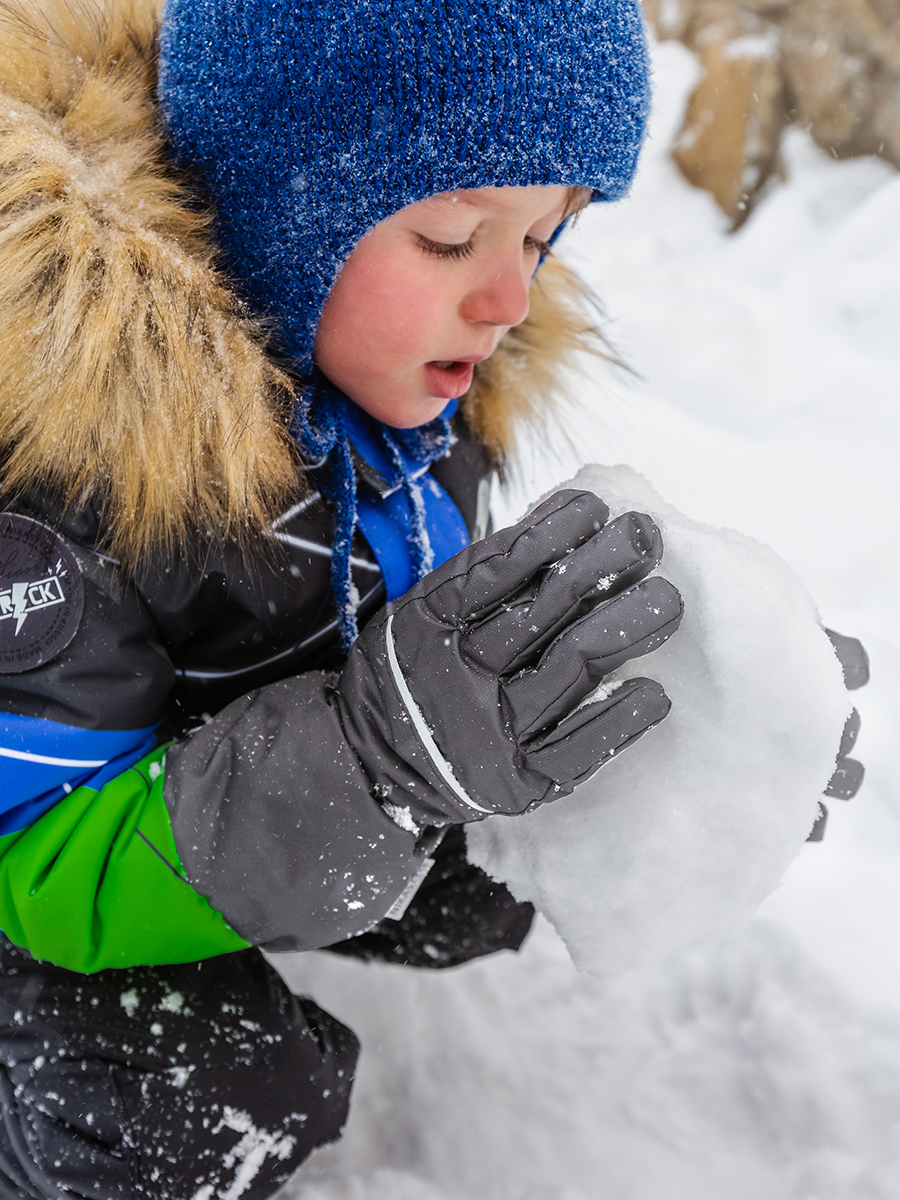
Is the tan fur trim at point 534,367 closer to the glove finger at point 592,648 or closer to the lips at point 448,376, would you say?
the lips at point 448,376

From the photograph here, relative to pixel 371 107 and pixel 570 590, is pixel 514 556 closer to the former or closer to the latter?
pixel 570 590

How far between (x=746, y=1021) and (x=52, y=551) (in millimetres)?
970

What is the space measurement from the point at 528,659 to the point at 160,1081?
565 millimetres

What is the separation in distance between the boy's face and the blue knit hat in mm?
21

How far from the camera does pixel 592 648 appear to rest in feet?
2.52

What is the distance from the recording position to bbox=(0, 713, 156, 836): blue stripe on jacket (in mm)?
827

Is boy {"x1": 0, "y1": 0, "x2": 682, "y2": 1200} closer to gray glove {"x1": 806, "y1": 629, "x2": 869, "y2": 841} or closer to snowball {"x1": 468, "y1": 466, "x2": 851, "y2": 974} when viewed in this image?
snowball {"x1": 468, "y1": 466, "x2": 851, "y2": 974}

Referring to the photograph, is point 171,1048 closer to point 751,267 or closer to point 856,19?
point 751,267

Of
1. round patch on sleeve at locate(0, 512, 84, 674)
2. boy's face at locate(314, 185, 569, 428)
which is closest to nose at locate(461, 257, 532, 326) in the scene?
boy's face at locate(314, 185, 569, 428)

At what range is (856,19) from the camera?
3301 millimetres

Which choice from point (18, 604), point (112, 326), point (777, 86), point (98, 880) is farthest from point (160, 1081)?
point (777, 86)

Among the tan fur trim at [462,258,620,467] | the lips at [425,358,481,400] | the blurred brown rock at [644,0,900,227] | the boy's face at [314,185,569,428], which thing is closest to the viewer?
the boy's face at [314,185,569,428]

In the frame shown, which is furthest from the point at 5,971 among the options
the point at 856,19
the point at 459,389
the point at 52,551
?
the point at 856,19

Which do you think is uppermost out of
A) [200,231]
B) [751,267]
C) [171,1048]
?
[200,231]
